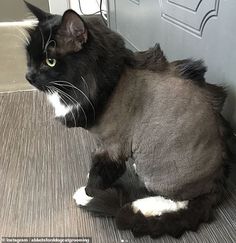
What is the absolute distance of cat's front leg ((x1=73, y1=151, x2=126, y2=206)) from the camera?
874mm

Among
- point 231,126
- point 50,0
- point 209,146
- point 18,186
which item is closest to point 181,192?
point 209,146

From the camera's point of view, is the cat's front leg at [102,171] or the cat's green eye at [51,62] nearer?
the cat's green eye at [51,62]

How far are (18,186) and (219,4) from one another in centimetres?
77

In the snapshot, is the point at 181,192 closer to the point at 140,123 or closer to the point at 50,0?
the point at 140,123

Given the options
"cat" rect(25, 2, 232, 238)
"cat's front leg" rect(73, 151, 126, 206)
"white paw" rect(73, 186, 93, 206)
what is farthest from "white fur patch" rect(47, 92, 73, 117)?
"white paw" rect(73, 186, 93, 206)

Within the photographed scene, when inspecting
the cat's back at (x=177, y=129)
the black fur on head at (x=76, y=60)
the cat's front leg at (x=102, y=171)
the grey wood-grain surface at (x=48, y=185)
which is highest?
the black fur on head at (x=76, y=60)

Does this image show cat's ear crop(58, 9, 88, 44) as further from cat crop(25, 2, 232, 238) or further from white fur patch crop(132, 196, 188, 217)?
white fur patch crop(132, 196, 188, 217)

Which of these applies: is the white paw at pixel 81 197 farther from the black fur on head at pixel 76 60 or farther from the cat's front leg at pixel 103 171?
the black fur on head at pixel 76 60

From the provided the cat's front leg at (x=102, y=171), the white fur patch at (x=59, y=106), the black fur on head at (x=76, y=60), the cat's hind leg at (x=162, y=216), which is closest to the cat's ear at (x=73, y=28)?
the black fur on head at (x=76, y=60)

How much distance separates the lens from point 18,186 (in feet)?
3.43

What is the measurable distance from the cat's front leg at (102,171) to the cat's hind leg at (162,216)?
8 centimetres

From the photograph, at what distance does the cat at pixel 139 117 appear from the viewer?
777 millimetres

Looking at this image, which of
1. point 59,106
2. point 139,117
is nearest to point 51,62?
point 59,106

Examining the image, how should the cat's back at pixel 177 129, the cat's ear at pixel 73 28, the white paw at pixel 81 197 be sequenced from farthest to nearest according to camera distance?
1. the white paw at pixel 81 197
2. the cat's back at pixel 177 129
3. the cat's ear at pixel 73 28
